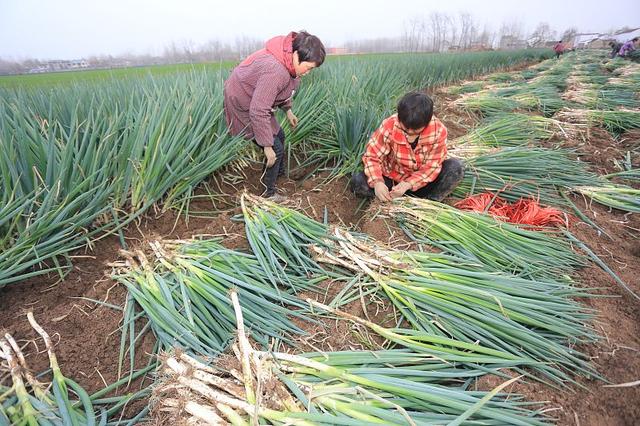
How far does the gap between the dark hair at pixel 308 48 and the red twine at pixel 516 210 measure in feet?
3.98

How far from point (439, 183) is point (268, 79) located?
121 centimetres

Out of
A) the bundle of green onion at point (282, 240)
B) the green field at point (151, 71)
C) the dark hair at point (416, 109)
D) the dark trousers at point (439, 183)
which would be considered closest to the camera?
the bundle of green onion at point (282, 240)

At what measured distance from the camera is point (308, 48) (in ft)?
6.24

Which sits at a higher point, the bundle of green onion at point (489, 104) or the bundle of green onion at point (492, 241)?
the bundle of green onion at point (489, 104)

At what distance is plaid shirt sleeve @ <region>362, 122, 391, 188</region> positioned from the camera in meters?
2.01

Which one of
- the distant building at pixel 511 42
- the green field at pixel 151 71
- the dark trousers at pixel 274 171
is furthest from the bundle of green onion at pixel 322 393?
the distant building at pixel 511 42

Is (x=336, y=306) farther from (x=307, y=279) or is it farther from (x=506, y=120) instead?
(x=506, y=120)

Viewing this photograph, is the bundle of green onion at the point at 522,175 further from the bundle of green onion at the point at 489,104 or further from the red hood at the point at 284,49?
the bundle of green onion at the point at 489,104

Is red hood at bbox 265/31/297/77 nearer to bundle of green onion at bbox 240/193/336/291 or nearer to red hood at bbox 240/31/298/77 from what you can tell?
red hood at bbox 240/31/298/77

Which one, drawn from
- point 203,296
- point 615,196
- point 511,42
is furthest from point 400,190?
point 511,42

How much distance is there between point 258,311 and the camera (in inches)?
46.4

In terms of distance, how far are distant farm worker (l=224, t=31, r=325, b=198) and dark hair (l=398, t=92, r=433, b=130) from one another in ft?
2.01

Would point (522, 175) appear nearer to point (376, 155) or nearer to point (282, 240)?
point (376, 155)

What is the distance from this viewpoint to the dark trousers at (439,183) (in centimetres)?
208
